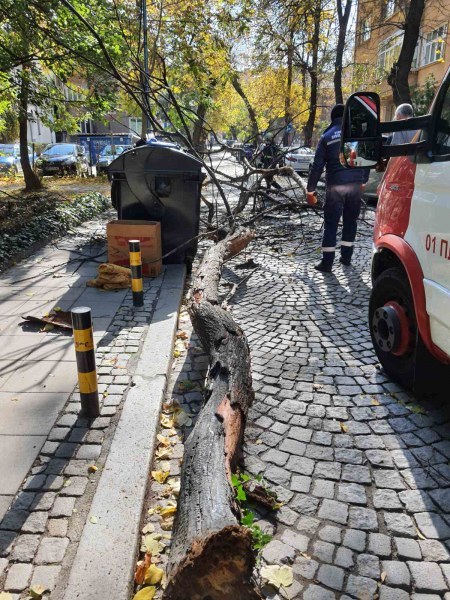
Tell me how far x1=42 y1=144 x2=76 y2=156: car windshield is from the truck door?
77.7 feet

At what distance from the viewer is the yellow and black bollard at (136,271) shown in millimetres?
5434

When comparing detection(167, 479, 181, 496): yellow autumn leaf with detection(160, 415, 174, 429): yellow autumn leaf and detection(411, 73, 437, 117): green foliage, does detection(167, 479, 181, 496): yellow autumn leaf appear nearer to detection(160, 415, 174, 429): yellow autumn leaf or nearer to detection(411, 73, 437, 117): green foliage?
detection(160, 415, 174, 429): yellow autumn leaf

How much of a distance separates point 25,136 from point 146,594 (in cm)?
1471

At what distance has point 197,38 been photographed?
38.6ft

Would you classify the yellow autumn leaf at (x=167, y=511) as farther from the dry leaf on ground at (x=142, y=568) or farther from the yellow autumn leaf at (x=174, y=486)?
the dry leaf on ground at (x=142, y=568)

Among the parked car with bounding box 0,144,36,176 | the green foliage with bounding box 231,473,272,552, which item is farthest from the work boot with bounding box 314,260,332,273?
the parked car with bounding box 0,144,36,176

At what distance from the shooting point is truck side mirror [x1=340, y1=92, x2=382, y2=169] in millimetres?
3011

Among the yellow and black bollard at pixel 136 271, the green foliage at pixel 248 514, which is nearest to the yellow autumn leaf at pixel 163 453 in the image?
the green foliage at pixel 248 514

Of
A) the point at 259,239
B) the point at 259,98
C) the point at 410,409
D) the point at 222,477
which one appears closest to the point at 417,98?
the point at 259,98

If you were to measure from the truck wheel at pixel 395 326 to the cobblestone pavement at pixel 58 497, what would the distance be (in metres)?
2.02

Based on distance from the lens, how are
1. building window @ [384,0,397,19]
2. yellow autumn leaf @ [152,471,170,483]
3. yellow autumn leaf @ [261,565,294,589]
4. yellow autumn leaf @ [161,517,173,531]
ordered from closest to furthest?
yellow autumn leaf @ [261,565,294,589] < yellow autumn leaf @ [161,517,173,531] < yellow autumn leaf @ [152,471,170,483] < building window @ [384,0,397,19]

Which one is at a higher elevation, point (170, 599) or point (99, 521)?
point (170, 599)

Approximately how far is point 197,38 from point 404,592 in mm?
12190

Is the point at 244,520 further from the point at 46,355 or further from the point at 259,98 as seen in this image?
the point at 259,98
